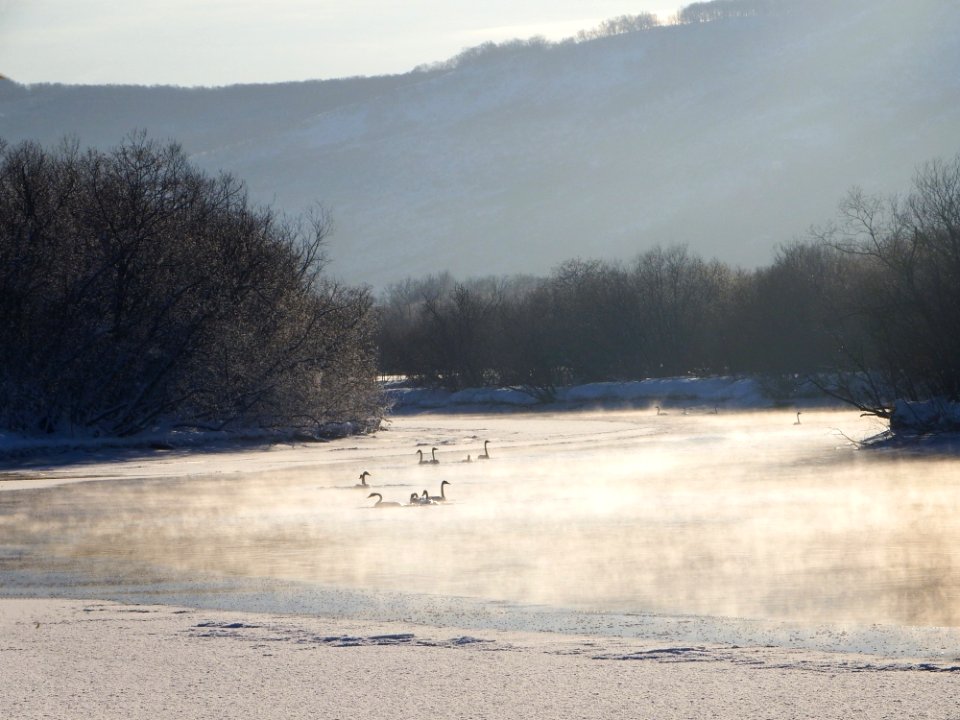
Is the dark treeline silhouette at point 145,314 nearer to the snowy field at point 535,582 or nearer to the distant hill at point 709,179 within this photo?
the snowy field at point 535,582

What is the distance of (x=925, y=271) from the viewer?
1348 inches

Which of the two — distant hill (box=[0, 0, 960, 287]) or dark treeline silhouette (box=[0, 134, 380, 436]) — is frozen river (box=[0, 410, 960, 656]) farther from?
distant hill (box=[0, 0, 960, 287])

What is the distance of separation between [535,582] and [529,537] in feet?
11.3

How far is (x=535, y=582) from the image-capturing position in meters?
11.6

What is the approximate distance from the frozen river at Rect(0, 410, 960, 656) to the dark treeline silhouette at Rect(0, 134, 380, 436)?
917 cm

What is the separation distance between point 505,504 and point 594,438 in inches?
778

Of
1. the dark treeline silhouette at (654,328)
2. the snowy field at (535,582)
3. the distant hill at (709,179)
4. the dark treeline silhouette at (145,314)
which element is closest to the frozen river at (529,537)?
the snowy field at (535,582)

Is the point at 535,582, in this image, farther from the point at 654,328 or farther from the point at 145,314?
the point at 654,328

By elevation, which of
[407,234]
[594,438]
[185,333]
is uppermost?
[407,234]

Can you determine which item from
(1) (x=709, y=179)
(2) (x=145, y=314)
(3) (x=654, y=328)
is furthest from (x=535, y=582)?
(1) (x=709, y=179)

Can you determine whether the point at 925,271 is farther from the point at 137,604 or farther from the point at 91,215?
the point at 137,604

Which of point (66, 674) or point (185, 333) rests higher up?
point (185, 333)

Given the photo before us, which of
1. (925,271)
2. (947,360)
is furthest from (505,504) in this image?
(925,271)

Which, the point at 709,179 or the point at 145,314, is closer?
the point at 145,314
